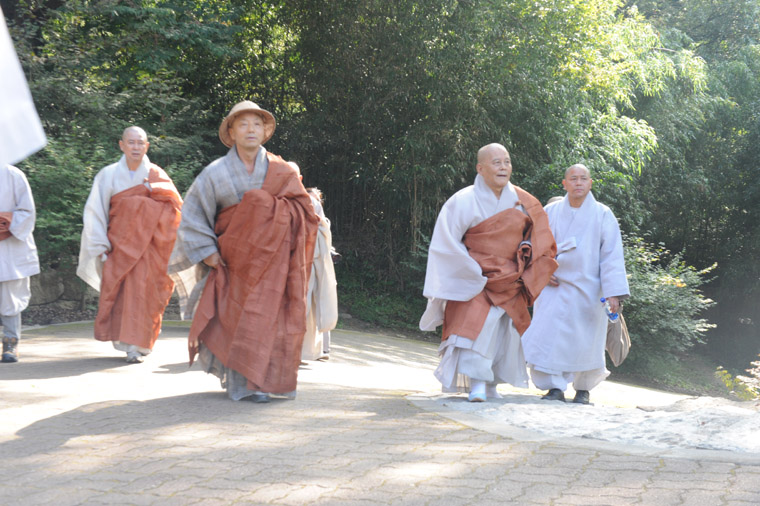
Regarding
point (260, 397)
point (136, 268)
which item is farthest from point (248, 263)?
point (136, 268)

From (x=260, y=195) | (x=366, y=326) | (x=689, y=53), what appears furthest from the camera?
(x=689, y=53)

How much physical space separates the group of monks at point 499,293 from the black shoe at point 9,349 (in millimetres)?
3856

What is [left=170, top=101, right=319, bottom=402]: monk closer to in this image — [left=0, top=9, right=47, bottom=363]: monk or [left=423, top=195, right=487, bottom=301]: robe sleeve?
[left=423, top=195, right=487, bottom=301]: robe sleeve

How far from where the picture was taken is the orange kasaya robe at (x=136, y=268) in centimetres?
766

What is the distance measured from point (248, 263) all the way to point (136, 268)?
2327 millimetres

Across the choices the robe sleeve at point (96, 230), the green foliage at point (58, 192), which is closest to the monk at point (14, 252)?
the robe sleeve at point (96, 230)

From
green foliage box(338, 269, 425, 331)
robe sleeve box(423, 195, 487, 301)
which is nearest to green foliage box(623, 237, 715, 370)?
green foliage box(338, 269, 425, 331)

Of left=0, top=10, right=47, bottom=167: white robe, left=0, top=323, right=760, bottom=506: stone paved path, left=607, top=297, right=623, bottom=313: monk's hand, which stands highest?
left=0, top=10, right=47, bottom=167: white robe

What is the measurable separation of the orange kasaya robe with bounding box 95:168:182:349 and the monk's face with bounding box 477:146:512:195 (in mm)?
3198

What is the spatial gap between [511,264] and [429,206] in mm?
9973

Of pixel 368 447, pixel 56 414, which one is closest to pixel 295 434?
pixel 368 447

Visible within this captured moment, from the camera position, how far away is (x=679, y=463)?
4.05 metres

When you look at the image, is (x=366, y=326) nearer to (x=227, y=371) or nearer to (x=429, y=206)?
(x=429, y=206)

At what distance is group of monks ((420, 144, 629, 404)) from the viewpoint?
20.9ft
